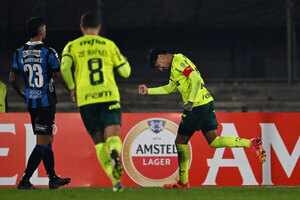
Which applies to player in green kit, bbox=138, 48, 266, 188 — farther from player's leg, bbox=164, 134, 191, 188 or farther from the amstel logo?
the amstel logo

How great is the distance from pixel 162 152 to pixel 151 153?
16 centimetres

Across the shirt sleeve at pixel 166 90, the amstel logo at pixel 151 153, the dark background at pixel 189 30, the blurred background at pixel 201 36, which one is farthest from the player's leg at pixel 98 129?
the dark background at pixel 189 30

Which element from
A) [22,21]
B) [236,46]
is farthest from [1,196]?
[236,46]

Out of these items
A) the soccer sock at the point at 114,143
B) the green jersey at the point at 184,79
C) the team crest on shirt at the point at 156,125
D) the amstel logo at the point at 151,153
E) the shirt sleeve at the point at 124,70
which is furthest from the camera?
the team crest on shirt at the point at 156,125

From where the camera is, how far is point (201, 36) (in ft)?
60.1

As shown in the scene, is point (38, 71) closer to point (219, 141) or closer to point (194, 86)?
point (194, 86)

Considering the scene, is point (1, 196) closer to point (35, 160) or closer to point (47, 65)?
point (35, 160)

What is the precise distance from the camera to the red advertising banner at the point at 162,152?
9.84 meters

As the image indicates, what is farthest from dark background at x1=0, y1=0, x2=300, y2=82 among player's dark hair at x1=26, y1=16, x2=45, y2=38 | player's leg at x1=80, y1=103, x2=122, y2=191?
player's leg at x1=80, y1=103, x2=122, y2=191

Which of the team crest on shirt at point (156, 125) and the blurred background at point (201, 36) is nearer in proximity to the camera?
the team crest on shirt at point (156, 125)

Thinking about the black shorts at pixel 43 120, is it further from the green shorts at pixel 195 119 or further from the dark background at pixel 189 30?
the dark background at pixel 189 30

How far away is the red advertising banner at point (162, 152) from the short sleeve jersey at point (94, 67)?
114 inches

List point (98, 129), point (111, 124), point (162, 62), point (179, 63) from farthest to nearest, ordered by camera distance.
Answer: point (162, 62)
point (179, 63)
point (98, 129)
point (111, 124)

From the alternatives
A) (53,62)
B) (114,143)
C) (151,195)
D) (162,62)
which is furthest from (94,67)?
(162,62)
